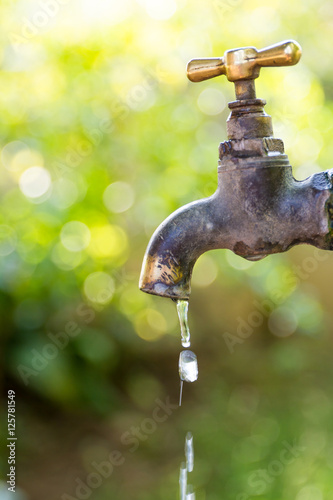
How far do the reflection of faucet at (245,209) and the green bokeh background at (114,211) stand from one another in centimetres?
108

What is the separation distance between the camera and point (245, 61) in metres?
0.69

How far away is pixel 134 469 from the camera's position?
2.02m

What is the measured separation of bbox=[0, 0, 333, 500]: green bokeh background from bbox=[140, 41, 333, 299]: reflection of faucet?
108 cm

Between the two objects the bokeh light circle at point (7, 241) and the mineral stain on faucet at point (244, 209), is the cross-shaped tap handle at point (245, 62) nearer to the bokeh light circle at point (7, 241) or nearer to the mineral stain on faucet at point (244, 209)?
the mineral stain on faucet at point (244, 209)

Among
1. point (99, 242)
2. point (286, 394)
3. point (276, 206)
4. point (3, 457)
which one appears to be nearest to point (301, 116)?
point (99, 242)

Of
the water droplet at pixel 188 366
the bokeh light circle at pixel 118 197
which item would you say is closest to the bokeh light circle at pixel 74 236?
the bokeh light circle at pixel 118 197

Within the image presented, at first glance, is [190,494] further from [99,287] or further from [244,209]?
[244,209]

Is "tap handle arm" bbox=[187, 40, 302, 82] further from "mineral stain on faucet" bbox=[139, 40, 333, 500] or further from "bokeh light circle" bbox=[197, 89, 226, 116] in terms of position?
"bokeh light circle" bbox=[197, 89, 226, 116]

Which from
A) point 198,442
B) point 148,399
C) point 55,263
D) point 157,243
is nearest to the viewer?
point 157,243

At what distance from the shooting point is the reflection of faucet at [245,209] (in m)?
0.72

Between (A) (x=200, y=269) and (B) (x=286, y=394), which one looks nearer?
(A) (x=200, y=269)

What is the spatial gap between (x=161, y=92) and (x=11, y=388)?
119 centimetres

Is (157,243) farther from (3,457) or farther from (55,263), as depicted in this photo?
(3,457)

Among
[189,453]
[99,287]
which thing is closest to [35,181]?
[99,287]
